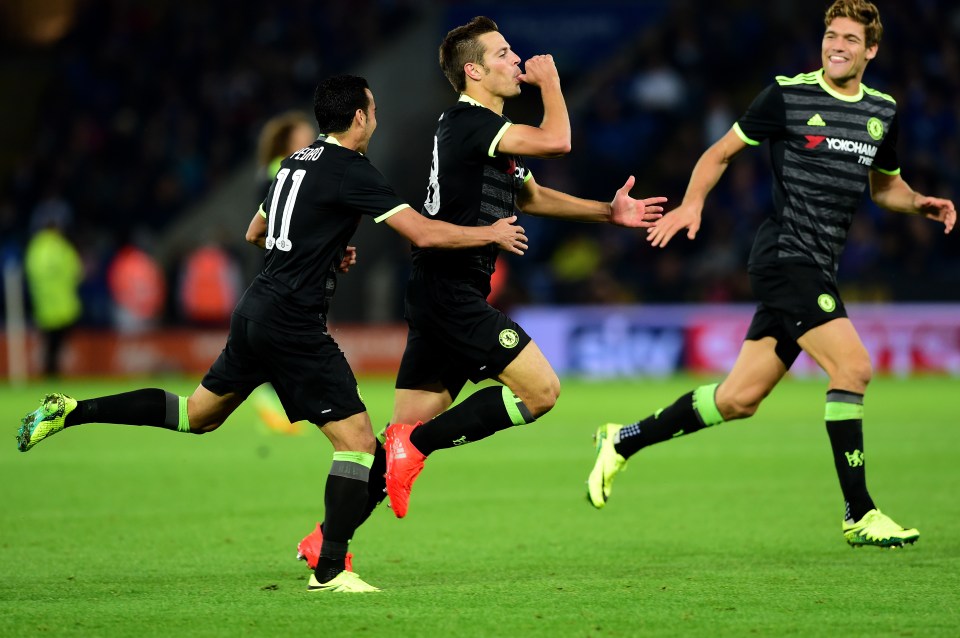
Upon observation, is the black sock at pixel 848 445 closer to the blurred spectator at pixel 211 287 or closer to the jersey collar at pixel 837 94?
the jersey collar at pixel 837 94

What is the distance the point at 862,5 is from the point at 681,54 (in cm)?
1760

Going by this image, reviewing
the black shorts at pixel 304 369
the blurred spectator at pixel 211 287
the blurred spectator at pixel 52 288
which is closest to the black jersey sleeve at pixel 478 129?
the black shorts at pixel 304 369

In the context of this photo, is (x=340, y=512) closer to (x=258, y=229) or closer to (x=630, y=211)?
(x=258, y=229)

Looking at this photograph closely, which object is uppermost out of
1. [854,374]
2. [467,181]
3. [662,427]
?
[467,181]

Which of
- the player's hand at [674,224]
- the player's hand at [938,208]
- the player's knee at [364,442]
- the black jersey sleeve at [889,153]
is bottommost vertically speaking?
the player's knee at [364,442]

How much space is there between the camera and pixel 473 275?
22.5 ft

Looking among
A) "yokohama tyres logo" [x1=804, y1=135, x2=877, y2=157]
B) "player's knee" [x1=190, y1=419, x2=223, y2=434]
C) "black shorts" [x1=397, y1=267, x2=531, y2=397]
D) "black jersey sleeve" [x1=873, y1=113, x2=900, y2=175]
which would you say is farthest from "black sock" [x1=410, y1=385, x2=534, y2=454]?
"black jersey sleeve" [x1=873, y1=113, x2=900, y2=175]

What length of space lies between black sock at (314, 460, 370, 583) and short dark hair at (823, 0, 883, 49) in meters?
3.33

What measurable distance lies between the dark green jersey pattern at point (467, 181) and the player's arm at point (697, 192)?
2.51ft

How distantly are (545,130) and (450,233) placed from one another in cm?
64

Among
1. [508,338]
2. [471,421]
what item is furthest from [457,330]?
[471,421]

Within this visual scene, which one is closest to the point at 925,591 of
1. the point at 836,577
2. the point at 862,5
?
the point at 836,577

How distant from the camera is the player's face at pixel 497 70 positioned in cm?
686

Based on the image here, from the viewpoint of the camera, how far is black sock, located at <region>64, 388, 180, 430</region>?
6836 millimetres
